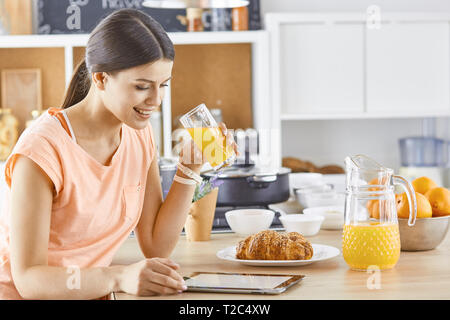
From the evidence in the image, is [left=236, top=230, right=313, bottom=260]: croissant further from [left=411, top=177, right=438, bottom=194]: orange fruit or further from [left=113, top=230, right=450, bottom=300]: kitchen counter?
[left=411, top=177, right=438, bottom=194]: orange fruit

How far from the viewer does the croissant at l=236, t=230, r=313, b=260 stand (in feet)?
3.85

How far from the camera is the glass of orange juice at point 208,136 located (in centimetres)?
122

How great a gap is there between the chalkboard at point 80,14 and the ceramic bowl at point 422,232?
2.64 m

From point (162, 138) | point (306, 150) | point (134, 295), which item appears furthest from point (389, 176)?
point (306, 150)

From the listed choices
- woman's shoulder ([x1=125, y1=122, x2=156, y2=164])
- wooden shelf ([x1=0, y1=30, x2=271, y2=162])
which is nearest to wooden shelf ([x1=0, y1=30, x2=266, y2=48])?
wooden shelf ([x1=0, y1=30, x2=271, y2=162])

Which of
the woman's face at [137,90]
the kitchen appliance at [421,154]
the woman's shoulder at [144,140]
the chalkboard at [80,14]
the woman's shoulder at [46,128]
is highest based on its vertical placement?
the chalkboard at [80,14]

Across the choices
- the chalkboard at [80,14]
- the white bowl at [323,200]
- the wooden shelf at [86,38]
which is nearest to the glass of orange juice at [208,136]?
the white bowl at [323,200]

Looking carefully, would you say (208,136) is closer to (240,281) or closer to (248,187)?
(240,281)

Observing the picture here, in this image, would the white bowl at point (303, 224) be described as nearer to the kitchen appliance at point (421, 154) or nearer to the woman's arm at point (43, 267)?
the woman's arm at point (43, 267)

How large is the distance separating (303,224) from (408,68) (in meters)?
2.57

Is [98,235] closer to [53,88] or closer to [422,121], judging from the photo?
[53,88]

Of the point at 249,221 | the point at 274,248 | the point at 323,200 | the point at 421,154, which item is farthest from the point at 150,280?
the point at 421,154

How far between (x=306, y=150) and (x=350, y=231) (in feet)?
9.74

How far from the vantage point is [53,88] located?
375 centimetres
